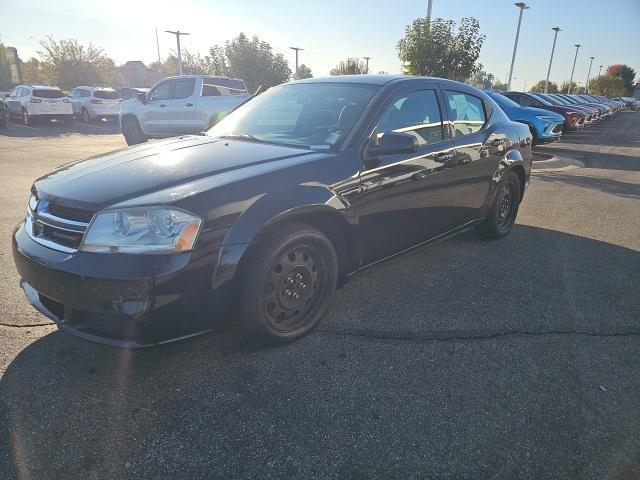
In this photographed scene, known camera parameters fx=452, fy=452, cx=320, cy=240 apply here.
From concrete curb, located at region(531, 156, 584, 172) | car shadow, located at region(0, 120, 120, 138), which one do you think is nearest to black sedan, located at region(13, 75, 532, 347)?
concrete curb, located at region(531, 156, 584, 172)

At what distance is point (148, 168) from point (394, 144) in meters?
1.57

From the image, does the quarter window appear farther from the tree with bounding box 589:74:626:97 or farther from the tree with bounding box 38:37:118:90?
the tree with bounding box 589:74:626:97

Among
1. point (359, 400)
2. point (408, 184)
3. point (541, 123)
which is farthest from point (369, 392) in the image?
point (541, 123)

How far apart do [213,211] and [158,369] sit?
1.03 meters

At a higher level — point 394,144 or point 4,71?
point 4,71

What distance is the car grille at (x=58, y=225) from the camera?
7.77 feet

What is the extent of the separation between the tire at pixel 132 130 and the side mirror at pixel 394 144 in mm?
11609

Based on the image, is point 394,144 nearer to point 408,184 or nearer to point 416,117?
point 408,184

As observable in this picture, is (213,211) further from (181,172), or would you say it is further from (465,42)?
(465,42)

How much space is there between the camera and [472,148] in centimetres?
412

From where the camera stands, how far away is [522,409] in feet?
7.82

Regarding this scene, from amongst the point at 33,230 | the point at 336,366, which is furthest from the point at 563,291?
the point at 33,230

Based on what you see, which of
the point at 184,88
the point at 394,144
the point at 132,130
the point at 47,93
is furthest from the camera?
the point at 47,93

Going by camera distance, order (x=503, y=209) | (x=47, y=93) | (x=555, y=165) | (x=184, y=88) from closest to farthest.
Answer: (x=503, y=209), (x=555, y=165), (x=184, y=88), (x=47, y=93)
